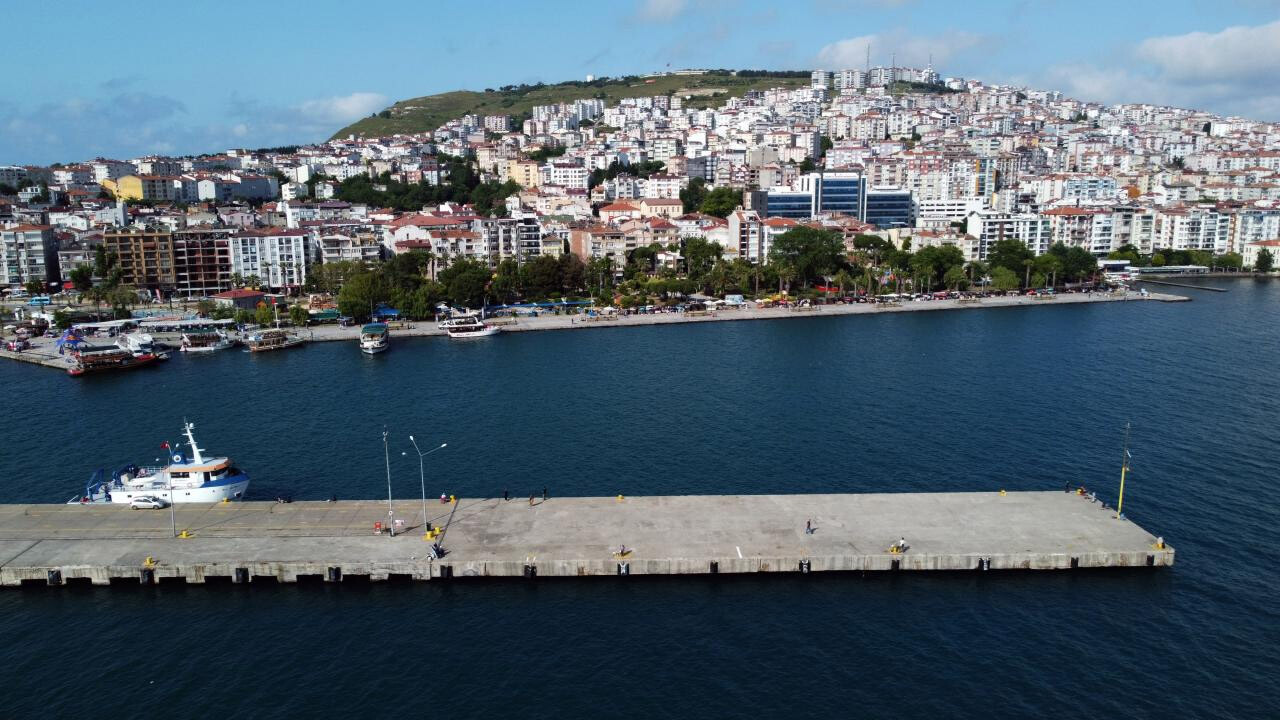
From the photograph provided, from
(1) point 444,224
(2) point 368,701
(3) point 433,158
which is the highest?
(3) point 433,158

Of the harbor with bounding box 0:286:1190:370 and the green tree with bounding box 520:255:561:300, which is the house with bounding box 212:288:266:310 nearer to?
the harbor with bounding box 0:286:1190:370

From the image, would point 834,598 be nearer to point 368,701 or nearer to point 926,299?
point 368,701

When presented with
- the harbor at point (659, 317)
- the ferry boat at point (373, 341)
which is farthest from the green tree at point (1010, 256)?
the ferry boat at point (373, 341)

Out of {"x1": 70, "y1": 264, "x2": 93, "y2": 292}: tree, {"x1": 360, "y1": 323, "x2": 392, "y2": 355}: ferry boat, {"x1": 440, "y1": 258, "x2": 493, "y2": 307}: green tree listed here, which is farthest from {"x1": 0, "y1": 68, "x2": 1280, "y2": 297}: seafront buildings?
{"x1": 360, "y1": 323, "x2": 392, "y2": 355}: ferry boat

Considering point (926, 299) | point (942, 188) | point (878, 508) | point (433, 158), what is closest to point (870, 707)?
point (878, 508)

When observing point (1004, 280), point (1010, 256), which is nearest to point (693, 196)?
point (1010, 256)

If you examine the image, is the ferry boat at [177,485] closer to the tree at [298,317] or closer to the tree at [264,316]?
the tree at [298,317]

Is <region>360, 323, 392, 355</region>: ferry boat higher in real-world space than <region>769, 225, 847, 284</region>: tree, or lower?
lower
